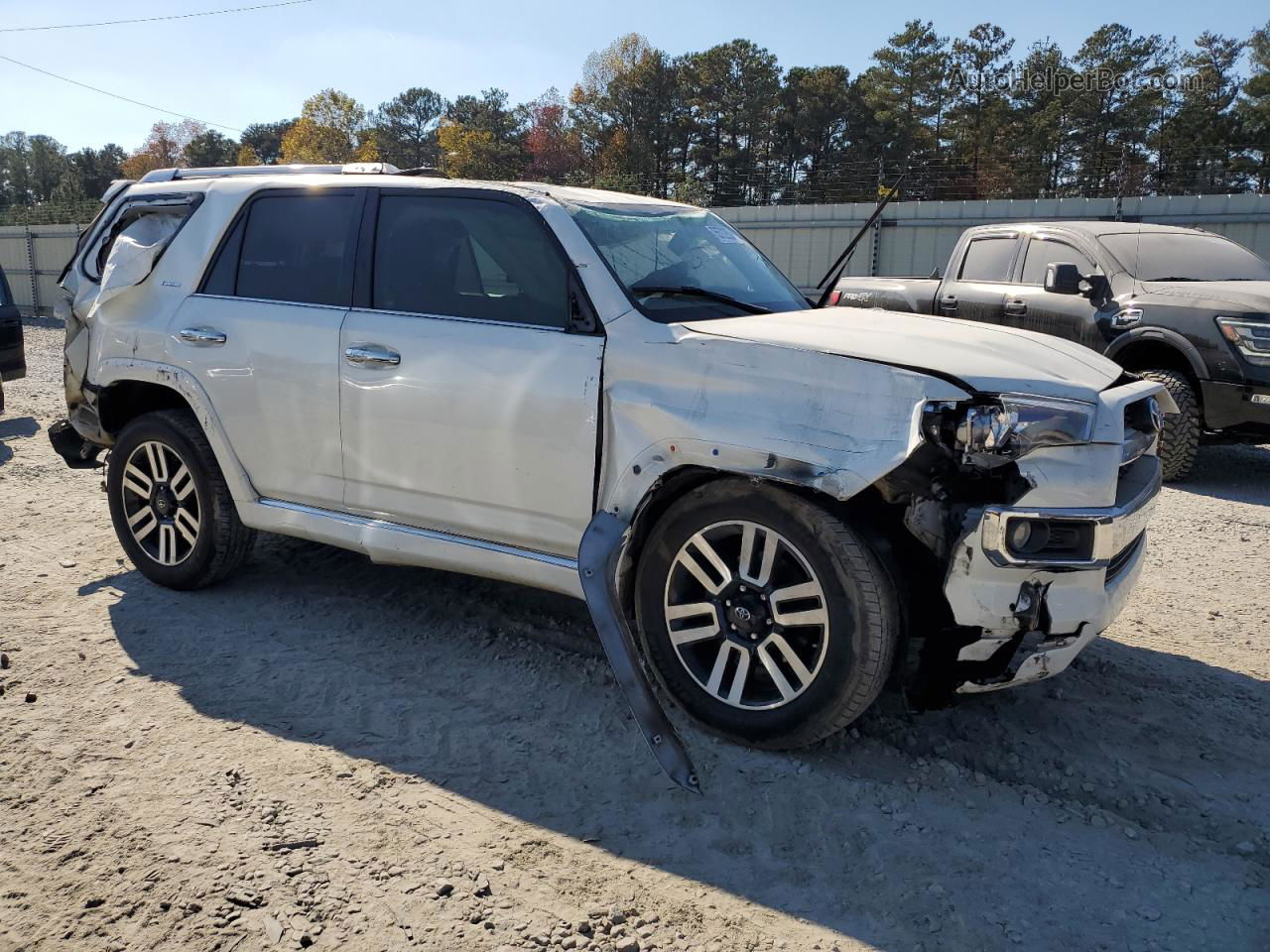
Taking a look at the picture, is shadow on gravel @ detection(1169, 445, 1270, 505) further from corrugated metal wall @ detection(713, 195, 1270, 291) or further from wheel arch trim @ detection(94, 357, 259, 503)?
wheel arch trim @ detection(94, 357, 259, 503)

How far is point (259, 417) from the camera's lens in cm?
441

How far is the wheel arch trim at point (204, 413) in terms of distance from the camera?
14.9 feet

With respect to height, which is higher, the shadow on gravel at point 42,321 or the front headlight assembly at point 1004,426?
the front headlight assembly at point 1004,426

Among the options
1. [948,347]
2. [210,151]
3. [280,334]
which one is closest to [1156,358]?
[948,347]

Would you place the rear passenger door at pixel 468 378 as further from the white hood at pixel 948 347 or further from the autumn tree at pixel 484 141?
the autumn tree at pixel 484 141

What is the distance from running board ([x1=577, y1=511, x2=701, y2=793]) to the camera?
3.19 m

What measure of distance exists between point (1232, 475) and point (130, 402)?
Answer: 8.11m

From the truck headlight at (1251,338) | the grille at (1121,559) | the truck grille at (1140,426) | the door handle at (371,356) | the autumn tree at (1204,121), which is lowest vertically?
the grille at (1121,559)

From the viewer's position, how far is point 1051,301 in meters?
8.32

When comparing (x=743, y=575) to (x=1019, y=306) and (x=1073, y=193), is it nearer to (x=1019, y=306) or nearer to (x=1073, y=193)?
(x=1019, y=306)

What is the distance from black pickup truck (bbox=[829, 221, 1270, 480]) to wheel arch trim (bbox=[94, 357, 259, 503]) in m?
6.07

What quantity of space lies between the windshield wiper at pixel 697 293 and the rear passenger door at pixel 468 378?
284 mm

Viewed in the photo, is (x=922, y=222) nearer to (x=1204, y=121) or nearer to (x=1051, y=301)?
(x=1051, y=301)

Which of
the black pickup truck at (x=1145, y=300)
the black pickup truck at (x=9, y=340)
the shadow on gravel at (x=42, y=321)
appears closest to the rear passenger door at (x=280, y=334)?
the black pickup truck at (x=1145, y=300)
